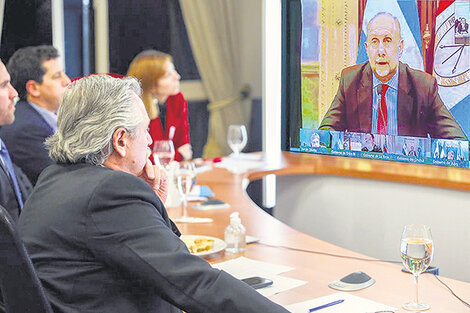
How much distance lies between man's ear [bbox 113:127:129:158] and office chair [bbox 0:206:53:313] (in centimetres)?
25

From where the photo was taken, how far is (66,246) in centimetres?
131

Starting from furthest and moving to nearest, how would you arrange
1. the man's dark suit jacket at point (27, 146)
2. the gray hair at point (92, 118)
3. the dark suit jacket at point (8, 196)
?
the man's dark suit jacket at point (27, 146) < the dark suit jacket at point (8, 196) < the gray hair at point (92, 118)

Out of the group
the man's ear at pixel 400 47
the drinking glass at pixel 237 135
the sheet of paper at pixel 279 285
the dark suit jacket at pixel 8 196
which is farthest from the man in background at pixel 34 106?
the man's ear at pixel 400 47

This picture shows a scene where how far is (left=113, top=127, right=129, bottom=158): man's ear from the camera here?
54.9 inches

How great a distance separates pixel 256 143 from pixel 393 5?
4476 mm

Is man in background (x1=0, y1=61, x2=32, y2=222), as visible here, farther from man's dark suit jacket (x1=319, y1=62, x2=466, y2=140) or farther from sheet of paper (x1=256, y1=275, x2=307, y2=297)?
man's dark suit jacket (x1=319, y1=62, x2=466, y2=140)

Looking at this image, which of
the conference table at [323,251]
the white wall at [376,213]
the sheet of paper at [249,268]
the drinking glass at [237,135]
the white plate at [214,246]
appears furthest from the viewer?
the drinking glass at [237,135]

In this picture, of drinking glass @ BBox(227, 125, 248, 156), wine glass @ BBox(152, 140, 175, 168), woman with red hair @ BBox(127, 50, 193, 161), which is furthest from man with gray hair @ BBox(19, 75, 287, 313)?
woman with red hair @ BBox(127, 50, 193, 161)

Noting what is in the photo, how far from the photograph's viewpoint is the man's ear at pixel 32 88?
3.30 m

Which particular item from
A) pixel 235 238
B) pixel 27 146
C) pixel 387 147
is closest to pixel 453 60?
pixel 387 147

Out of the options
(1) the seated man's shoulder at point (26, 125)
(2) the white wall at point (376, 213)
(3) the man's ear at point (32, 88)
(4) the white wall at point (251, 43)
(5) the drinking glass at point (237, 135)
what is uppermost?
(4) the white wall at point (251, 43)

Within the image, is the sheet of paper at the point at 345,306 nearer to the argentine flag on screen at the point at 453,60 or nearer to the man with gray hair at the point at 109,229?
the man with gray hair at the point at 109,229

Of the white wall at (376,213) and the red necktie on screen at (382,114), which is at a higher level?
the red necktie on screen at (382,114)

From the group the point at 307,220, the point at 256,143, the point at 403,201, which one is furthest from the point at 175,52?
the point at 403,201
